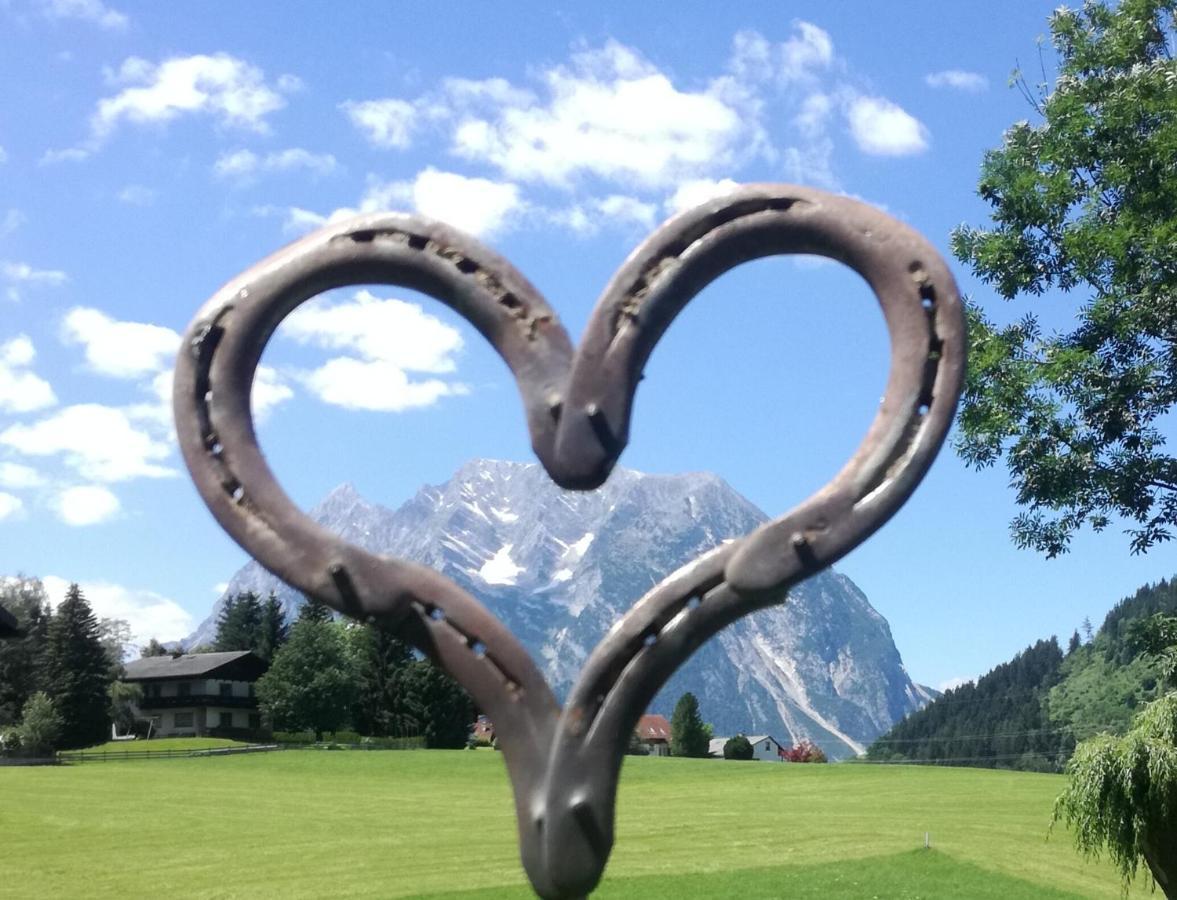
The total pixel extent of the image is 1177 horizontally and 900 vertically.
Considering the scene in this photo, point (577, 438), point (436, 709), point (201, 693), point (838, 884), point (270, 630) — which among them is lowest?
point (838, 884)

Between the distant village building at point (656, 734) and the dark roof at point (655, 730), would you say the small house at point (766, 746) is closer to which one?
the distant village building at point (656, 734)

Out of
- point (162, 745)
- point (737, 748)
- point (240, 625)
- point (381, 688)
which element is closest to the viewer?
point (162, 745)

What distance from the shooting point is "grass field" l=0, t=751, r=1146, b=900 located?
2275 centimetres

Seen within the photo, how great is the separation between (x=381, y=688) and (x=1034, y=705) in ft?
199

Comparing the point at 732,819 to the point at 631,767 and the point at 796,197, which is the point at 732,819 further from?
the point at 796,197

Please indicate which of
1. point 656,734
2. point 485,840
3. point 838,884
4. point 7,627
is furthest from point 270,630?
point 838,884

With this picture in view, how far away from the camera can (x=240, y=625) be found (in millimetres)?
99688

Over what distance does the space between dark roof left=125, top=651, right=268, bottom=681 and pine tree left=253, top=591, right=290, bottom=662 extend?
5.54m

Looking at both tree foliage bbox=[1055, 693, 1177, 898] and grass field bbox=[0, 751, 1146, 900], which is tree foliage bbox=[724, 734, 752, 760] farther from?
tree foliage bbox=[1055, 693, 1177, 898]

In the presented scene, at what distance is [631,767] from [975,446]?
38472mm

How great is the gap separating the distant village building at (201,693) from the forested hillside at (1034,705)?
53270 mm

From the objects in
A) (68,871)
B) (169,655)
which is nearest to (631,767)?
(68,871)

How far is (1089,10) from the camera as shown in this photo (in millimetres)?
22969

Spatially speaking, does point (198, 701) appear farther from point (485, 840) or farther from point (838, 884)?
point (838, 884)
